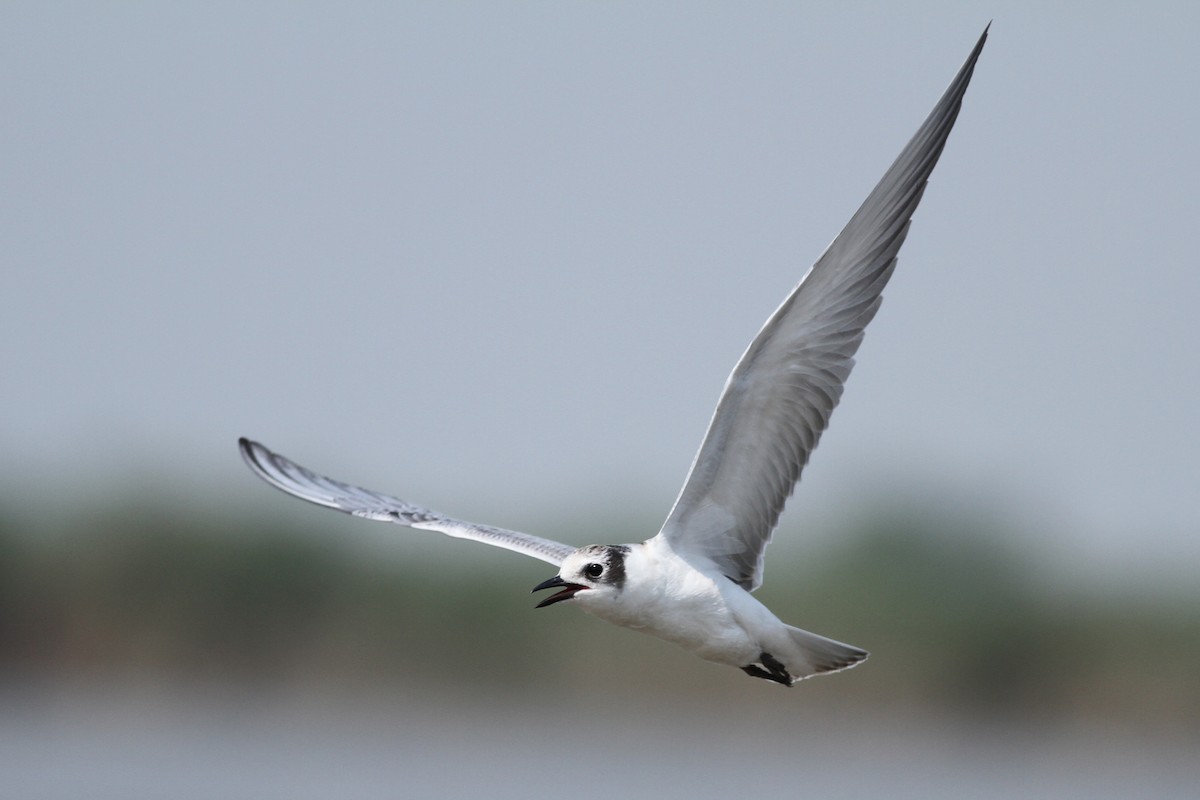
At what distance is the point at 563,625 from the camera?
25281 millimetres

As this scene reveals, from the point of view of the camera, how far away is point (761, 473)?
8.66 metres

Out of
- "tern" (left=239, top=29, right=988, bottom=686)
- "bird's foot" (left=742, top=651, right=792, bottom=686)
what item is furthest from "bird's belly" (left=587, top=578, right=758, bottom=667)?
"bird's foot" (left=742, top=651, right=792, bottom=686)

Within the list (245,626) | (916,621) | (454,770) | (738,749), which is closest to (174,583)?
(245,626)

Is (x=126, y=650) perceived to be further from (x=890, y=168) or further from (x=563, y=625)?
(x=890, y=168)

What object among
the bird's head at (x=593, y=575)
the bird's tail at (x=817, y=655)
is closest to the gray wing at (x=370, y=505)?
the bird's head at (x=593, y=575)

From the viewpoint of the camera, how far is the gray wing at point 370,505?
372 inches

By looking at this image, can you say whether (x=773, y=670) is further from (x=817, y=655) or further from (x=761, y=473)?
(x=761, y=473)

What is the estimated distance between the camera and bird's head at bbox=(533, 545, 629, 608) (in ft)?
26.9

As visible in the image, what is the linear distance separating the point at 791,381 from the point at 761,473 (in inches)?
21.5

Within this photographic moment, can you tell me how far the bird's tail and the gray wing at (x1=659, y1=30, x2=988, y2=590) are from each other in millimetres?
523

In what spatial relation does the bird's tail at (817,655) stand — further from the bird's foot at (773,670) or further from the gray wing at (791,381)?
the gray wing at (791,381)

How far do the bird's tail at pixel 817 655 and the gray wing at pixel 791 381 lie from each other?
52 cm

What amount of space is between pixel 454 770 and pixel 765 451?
1754cm

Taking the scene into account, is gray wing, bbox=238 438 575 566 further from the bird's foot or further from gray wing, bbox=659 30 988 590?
the bird's foot
